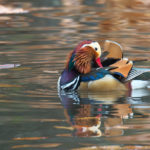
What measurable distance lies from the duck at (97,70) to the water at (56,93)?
0.49ft

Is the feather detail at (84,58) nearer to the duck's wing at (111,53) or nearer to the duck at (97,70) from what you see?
the duck at (97,70)

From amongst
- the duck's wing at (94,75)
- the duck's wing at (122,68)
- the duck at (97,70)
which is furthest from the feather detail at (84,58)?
the duck's wing at (122,68)

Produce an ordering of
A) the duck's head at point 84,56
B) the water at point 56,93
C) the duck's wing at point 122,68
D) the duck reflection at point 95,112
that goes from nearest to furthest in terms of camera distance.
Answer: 1. the water at point 56,93
2. the duck reflection at point 95,112
3. the duck's wing at point 122,68
4. the duck's head at point 84,56

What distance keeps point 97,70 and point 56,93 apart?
2.19ft

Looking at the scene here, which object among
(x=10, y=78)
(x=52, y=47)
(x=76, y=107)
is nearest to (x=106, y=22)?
(x=52, y=47)

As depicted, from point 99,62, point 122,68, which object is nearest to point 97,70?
point 99,62

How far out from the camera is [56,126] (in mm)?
5699

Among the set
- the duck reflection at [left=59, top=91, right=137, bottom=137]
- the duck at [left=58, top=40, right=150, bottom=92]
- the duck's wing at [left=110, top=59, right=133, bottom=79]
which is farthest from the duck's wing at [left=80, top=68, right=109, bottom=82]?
the duck reflection at [left=59, top=91, right=137, bottom=137]

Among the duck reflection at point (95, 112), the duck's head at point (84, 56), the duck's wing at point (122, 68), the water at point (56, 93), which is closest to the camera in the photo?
the water at point (56, 93)

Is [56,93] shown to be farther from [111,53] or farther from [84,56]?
[111,53]

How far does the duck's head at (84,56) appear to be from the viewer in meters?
7.73

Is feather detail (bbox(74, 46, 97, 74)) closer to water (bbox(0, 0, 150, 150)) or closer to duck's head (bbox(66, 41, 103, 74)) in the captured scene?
duck's head (bbox(66, 41, 103, 74))

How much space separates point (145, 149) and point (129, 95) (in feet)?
8.12

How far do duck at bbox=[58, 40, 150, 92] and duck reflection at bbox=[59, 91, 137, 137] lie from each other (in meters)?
0.12
